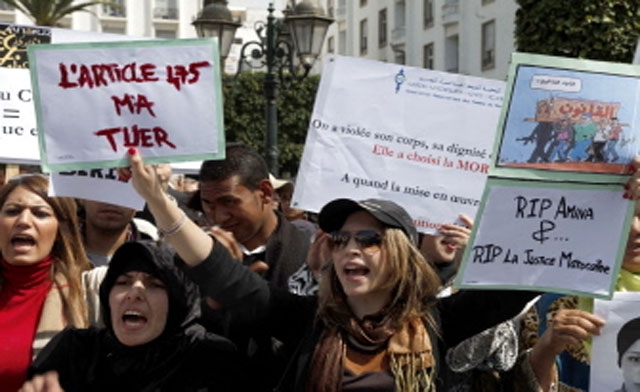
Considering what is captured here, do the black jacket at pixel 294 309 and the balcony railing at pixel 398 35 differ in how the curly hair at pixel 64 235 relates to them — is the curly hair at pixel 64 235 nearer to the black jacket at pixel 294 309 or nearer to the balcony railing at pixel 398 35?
the black jacket at pixel 294 309

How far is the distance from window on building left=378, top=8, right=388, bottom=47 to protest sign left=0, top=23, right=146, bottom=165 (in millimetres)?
37581

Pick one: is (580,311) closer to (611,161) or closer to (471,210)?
(611,161)

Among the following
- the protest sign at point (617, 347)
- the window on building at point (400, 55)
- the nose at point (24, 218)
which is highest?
the nose at point (24, 218)

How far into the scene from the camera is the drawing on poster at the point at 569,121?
2906 mm

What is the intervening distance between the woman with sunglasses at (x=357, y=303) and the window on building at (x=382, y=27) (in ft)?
128

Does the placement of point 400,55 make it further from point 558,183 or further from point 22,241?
point 558,183

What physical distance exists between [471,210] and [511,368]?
882 mm

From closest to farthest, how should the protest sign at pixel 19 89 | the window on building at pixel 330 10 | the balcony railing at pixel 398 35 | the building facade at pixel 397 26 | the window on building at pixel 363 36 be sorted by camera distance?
1. the protest sign at pixel 19 89
2. the window on building at pixel 330 10
3. the building facade at pixel 397 26
4. the balcony railing at pixel 398 35
5. the window on building at pixel 363 36

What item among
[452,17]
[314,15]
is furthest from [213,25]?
[452,17]

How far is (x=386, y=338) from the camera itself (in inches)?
117

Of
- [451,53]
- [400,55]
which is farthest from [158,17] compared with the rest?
[451,53]

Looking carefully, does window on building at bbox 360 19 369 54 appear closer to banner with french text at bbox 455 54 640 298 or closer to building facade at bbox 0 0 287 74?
building facade at bbox 0 0 287 74

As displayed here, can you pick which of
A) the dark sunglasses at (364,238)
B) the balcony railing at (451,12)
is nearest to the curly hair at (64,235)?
the dark sunglasses at (364,238)

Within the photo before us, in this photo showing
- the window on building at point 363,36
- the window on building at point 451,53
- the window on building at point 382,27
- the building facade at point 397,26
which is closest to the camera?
the building facade at point 397,26
